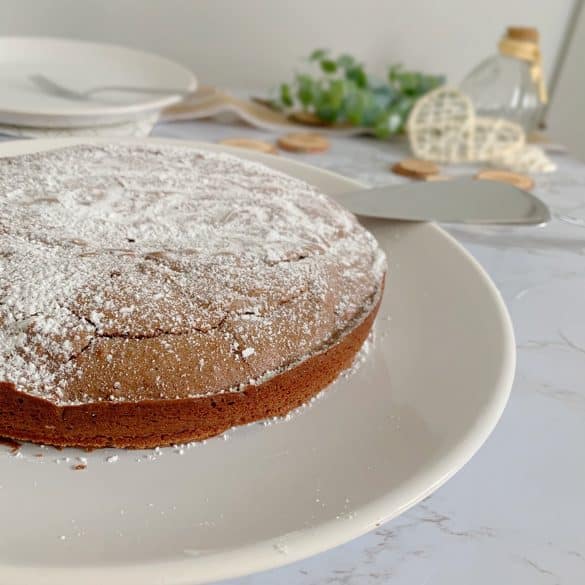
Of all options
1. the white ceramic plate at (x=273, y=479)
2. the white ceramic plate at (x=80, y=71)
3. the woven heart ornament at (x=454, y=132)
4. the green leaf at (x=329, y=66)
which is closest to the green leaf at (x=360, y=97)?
the green leaf at (x=329, y=66)

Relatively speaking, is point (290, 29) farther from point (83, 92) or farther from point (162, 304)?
point (162, 304)

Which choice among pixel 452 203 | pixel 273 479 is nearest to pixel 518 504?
pixel 273 479

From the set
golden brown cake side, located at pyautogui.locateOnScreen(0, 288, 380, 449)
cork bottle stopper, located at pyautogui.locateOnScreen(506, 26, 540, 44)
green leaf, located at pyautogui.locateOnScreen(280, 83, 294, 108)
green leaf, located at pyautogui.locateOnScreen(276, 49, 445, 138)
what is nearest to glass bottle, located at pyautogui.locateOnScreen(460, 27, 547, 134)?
cork bottle stopper, located at pyautogui.locateOnScreen(506, 26, 540, 44)

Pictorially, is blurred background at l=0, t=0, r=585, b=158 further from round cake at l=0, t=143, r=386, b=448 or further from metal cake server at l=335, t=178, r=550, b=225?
round cake at l=0, t=143, r=386, b=448

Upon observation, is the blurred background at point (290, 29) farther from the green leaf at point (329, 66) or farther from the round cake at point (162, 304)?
the round cake at point (162, 304)

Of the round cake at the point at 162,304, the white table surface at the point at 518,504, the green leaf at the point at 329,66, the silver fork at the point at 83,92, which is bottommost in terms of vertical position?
the white table surface at the point at 518,504
